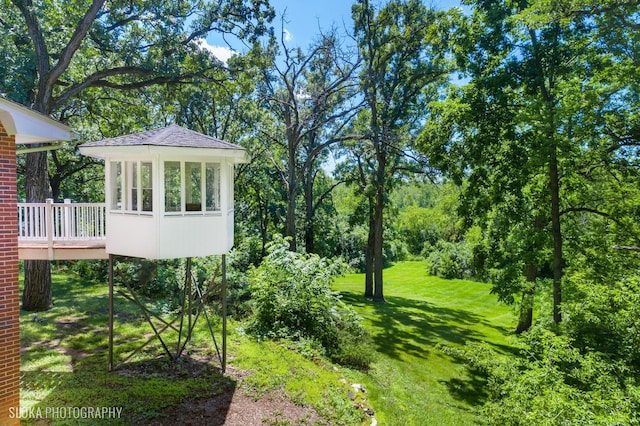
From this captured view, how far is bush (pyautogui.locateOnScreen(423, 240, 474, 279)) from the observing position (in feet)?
93.6

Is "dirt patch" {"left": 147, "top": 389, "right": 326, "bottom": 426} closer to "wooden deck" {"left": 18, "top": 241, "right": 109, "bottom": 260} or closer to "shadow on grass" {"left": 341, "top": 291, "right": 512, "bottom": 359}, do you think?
"wooden deck" {"left": 18, "top": 241, "right": 109, "bottom": 260}

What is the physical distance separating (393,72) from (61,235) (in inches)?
615

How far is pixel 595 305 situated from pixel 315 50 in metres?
13.6

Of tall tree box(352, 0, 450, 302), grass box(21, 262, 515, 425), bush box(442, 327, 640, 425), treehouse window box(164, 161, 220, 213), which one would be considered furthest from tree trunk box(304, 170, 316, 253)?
bush box(442, 327, 640, 425)

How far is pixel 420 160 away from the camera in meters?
14.5

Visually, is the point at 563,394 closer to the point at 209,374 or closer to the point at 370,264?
the point at 209,374

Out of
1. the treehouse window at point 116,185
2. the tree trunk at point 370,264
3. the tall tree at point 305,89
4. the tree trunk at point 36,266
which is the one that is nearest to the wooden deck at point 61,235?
the treehouse window at point 116,185

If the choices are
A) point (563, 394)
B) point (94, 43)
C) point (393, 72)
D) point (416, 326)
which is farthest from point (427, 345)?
point (94, 43)

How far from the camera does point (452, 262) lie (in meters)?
28.8

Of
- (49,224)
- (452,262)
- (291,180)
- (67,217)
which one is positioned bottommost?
(452,262)

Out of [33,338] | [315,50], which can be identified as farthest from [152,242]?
[315,50]

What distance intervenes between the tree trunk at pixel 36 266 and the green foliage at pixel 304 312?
631 cm

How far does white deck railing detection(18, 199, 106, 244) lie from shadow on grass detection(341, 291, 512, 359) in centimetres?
913

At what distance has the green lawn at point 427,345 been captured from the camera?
7957 mm
